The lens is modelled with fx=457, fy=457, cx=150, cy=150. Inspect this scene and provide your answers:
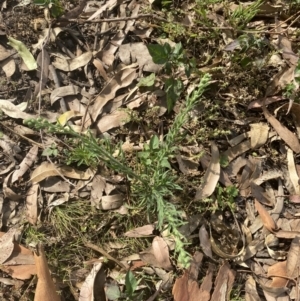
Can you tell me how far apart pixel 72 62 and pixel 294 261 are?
4.74 ft

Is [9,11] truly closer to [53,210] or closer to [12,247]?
[53,210]

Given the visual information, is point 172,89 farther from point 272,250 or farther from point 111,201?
point 272,250

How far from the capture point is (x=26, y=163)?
7.29 feet

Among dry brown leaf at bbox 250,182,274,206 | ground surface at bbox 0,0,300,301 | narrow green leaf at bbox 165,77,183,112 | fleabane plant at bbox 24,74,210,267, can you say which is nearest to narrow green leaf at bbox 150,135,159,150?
fleabane plant at bbox 24,74,210,267

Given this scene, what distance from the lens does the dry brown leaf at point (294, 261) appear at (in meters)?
2.17

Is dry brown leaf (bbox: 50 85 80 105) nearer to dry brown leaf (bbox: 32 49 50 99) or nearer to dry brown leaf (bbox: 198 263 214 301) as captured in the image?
dry brown leaf (bbox: 32 49 50 99)

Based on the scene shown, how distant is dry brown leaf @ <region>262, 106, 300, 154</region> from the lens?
2.24 m

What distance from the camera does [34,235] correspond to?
219cm

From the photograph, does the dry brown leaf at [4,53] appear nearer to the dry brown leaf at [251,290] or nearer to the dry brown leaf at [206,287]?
the dry brown leaf at [206,287]

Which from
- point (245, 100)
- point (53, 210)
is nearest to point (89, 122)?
point (53, 210)

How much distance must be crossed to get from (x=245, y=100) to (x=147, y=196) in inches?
27.4

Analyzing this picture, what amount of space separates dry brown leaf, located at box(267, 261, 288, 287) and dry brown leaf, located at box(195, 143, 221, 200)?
18.6 inches

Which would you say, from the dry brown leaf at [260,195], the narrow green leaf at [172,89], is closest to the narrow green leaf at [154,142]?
the narrow green leaf at [172,89]

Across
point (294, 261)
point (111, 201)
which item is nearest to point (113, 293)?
point (111, 201)
